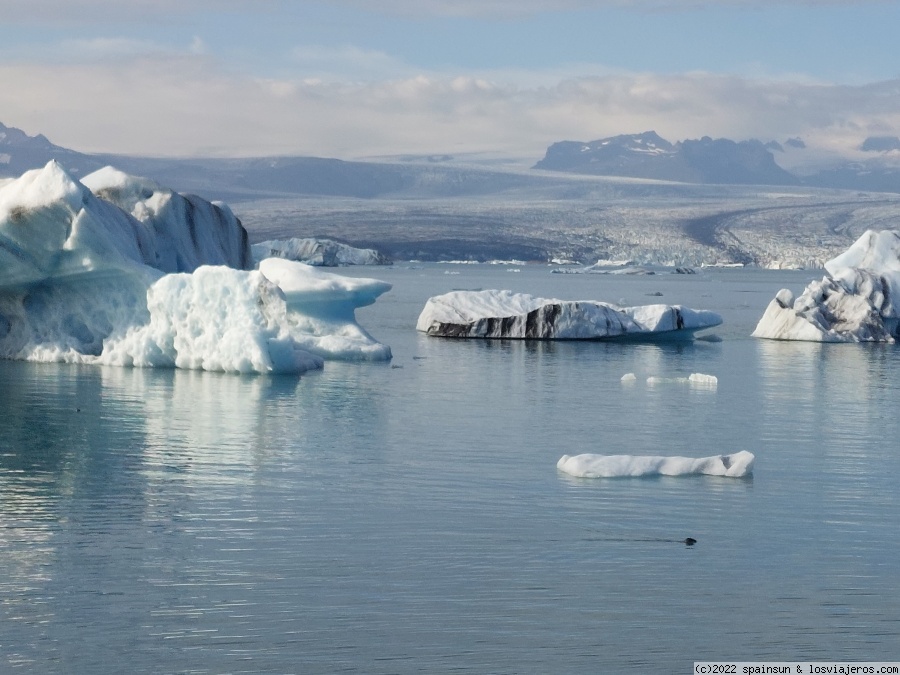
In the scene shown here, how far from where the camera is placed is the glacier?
17.2m

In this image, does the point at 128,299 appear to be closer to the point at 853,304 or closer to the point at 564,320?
the point at 564,320

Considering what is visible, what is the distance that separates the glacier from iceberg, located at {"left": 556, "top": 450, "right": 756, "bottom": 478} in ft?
24.3

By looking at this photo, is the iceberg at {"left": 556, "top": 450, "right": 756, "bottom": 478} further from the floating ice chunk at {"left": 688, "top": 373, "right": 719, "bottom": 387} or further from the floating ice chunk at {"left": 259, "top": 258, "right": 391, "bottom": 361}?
the floating ice chunk at {"left": 259, "top": 258, "right": 391, "bottom": 361}

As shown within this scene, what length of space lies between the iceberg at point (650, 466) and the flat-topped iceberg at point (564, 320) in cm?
1416

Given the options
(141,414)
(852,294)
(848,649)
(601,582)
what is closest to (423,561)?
(601,582)

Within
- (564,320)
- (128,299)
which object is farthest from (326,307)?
(564,320)

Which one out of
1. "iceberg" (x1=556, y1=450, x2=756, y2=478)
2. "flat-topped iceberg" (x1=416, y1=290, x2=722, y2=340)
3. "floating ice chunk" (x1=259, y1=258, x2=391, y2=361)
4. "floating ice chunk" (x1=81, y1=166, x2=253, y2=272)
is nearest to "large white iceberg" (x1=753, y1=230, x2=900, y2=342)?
"flat-topped iceberg" (x1=416, y1=290, x2=722, y2=340)

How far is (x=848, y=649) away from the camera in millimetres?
6016

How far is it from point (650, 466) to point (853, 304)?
16893 millimetres

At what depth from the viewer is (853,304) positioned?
2594cm

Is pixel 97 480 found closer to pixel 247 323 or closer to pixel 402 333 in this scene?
pixel 247 323

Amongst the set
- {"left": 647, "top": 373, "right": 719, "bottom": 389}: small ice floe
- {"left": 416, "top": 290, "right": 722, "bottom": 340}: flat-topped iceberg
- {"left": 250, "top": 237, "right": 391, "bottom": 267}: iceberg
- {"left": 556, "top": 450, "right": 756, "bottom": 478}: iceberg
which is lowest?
{"left": 647, "top": 373, "right": 719, "bottom": 389}: small ice floe

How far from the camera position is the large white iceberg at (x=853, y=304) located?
25516mm

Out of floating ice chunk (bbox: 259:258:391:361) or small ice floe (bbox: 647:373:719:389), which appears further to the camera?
floating ice chunk (bbox: 259:258:391:361)
